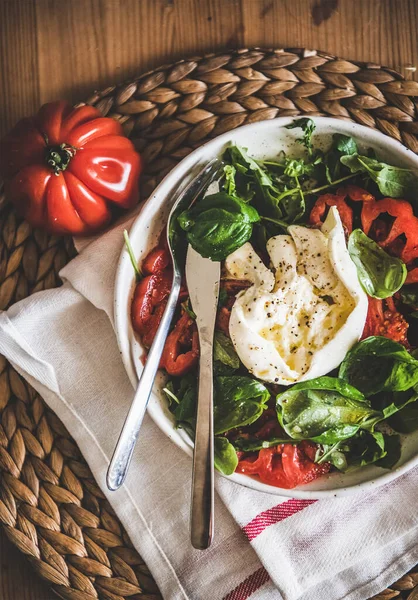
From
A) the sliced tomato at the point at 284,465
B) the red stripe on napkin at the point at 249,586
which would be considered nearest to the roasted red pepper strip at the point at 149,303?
the sliced tomato at the point at 284,465

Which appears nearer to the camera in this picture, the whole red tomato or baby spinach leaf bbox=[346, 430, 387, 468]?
baby spinach leaf bbox=[346, 430, 387, 468]

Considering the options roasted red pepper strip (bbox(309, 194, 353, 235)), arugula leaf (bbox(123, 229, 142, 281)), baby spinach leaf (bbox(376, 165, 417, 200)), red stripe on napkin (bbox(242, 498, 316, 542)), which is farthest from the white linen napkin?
baby spinach leaf (bbox(376, 165, 417, 200))

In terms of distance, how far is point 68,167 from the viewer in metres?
2.38

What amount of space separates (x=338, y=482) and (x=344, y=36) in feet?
5.45

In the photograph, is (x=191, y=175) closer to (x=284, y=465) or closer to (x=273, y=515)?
(x=284, y=465)

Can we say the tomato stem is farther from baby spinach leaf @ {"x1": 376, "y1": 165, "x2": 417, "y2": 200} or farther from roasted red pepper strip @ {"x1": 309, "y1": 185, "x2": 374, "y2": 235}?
baby spinach leaf @ {"x1": 376, "y1": 165, "x2": 417, "y2": 200}

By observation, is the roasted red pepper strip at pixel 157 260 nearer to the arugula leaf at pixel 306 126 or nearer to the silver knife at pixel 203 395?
the silver knife at pixel 203 395

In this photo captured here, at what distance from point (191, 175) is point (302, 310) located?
57 cm

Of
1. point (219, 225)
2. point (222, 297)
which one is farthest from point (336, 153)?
point (222, 297)

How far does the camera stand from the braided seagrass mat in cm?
245

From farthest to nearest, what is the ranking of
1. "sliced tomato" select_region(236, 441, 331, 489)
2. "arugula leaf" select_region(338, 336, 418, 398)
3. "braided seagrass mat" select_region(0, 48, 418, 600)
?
"braided seagrass mat" select_region(0, 48, 418, 600) → "sliced tomato" select_region(236, 441, 331, 489) → "arugula leaf" select_region(338, 336, 418, 398)

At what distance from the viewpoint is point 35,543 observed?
8.07ft

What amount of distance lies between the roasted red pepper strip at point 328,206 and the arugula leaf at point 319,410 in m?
0.50

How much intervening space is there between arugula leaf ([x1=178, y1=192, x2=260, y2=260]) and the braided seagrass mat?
1.33 ft
